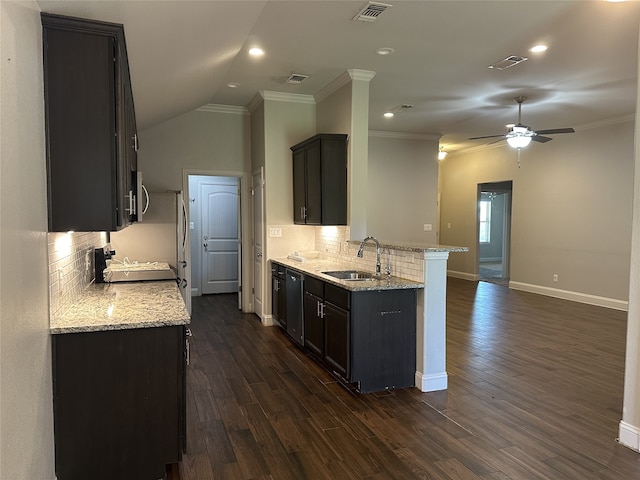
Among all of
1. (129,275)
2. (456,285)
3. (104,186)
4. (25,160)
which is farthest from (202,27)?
(456,285)

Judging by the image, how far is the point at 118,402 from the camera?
7.27ft

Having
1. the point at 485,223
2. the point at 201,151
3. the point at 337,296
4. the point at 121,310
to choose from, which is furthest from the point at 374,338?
the point at 485,223

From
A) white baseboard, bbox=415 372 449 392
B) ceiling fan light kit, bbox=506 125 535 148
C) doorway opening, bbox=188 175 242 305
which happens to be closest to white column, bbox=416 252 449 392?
white baseboard, bbox=415 372 449 392

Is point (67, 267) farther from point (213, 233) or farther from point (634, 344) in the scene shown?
point (213, 233)

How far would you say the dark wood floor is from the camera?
2.50m

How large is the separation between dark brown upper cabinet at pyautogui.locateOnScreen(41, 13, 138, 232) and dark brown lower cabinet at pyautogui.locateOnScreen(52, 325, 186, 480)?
609 millimetres

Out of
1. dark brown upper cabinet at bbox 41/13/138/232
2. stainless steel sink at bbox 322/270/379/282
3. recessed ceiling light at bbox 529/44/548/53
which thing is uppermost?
recessed ceiling light at bbox 529/44/548/53

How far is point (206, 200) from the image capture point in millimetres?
8062

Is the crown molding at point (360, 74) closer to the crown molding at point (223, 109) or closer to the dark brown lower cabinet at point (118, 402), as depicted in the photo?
the crown molding at point (223, 109)

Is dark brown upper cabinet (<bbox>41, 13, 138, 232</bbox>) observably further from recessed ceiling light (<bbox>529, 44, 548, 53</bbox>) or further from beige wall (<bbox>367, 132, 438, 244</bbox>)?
beige wall (<bbox>367, 132, 438, 244</bbox>)

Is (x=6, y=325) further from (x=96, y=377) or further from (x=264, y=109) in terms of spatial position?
(x=264, y=109)

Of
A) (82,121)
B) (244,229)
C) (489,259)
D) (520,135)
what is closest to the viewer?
(82,121)

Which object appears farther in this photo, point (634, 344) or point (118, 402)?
point (634, 344)

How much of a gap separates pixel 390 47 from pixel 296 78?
4.31 feet
